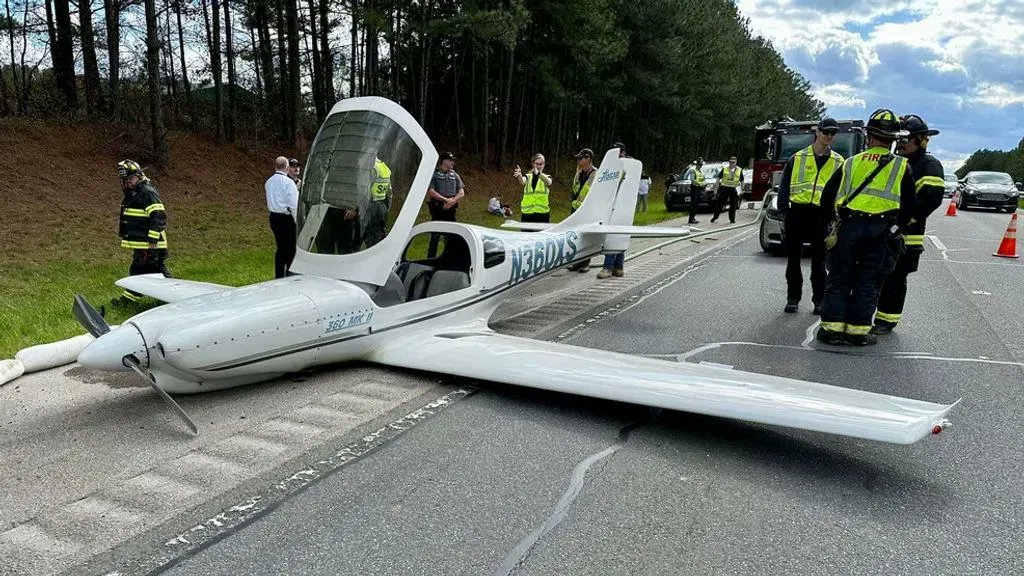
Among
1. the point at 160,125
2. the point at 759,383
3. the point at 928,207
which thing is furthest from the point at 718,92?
the point at 759,383

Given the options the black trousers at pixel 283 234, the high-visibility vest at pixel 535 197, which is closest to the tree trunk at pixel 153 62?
the black trousers at pixel 283 234

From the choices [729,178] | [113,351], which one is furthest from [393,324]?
[729,178]

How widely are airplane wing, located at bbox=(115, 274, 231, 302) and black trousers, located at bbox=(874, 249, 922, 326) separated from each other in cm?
644

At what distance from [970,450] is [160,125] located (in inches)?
643

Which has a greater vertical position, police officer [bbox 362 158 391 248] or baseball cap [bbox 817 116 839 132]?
baseball cap [bbox 817 116 839 132]

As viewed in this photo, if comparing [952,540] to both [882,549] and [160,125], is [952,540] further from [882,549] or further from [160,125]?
[160,125]

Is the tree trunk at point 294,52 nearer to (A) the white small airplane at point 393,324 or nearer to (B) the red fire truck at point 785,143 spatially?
(A) the white small airplane at point 393,324

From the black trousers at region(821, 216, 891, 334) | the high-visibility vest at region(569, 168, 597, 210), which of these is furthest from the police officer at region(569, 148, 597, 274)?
the black trousers at region(821, 216, 891, 334)

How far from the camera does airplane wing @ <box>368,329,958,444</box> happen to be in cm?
331

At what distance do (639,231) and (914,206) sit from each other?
2.70 metres

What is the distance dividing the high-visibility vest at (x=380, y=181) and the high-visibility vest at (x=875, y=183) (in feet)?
13.5

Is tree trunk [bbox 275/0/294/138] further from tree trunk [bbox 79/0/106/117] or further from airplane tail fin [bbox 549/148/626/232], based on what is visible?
airplane tail fin [bbox 549/148/626/232]

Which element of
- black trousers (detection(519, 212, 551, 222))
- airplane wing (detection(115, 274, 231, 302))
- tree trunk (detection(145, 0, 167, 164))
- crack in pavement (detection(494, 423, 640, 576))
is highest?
tree trunk (detection(145, 0, 167, 164))

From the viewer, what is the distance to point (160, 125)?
14.8 m
